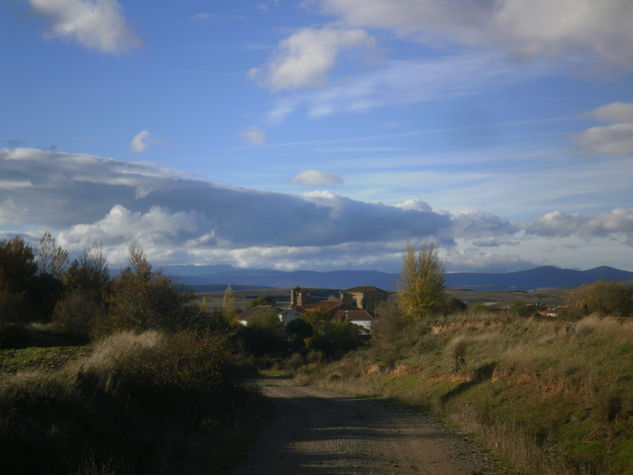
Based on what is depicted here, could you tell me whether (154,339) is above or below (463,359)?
above

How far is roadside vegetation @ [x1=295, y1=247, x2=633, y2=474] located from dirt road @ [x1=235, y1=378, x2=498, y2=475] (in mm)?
1121

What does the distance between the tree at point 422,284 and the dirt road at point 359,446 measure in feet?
101

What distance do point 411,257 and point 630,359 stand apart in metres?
36.4

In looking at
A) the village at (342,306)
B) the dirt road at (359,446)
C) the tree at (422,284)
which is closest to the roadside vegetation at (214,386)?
the dirt road at (359,446)

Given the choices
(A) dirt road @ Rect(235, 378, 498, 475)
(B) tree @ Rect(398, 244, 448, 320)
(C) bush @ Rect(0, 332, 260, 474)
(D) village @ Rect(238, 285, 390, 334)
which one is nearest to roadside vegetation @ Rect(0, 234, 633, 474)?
(C) bush @ Rect(0, 332, 260, 474)

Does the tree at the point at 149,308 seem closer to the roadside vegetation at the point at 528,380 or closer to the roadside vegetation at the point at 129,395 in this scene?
the roadside vegetation at the point at 129,395

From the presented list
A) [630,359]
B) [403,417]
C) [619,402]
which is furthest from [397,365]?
[619,402]

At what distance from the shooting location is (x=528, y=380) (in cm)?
1758

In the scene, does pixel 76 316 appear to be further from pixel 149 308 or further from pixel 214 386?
pixel 214 386

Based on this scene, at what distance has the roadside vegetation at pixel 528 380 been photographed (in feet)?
39.3

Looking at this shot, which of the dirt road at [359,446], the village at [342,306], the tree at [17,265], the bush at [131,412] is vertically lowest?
the village at [342,306]

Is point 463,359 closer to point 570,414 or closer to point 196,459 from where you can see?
point 570,414

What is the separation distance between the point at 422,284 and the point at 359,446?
128ft

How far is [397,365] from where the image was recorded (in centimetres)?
3212
